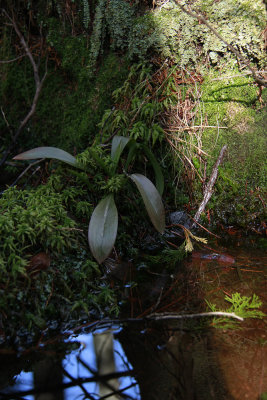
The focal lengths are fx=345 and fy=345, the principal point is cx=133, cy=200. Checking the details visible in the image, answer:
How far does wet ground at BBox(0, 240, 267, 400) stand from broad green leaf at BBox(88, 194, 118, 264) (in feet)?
1.01

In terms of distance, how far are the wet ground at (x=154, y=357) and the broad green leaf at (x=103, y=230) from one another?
0.31 meters

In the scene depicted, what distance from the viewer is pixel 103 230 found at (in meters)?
2.10

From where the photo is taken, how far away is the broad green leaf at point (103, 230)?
2023 millimetres

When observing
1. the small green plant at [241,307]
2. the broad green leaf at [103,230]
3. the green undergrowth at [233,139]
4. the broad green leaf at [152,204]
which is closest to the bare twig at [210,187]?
the green undergrowth at [233,139]

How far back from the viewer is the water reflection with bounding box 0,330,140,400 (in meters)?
1.37

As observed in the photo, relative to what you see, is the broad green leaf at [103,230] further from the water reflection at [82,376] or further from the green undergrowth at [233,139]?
the green undergrowth at [233,139]

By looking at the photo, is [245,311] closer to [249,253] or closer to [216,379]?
[216,379]

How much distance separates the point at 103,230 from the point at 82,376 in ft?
2.79

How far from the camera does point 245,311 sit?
1794mm

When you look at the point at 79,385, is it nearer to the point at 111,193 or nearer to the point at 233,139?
the point at 111,193

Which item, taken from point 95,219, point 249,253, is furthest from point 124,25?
point 249,253

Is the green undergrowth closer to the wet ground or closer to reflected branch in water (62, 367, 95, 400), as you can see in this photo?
the wet ground

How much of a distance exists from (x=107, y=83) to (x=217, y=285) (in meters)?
2.01

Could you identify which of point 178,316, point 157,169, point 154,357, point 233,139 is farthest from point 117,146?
point 154,357
